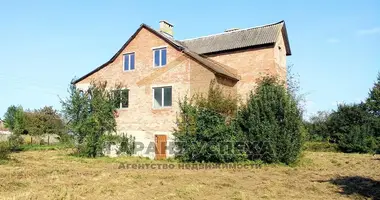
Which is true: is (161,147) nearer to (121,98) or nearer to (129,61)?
(121,98)

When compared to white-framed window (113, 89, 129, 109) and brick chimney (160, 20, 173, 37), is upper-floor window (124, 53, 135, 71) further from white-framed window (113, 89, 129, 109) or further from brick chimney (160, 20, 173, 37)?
brick chimney (160, 20, 173, 37)

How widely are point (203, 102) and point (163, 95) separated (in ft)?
11.5

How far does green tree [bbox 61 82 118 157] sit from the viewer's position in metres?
20.3

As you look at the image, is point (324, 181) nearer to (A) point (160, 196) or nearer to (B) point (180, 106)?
(A) point (160, 196)

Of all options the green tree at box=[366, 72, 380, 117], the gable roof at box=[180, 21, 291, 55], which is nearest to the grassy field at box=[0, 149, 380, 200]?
the gable roof at box=[180, 21, 291, 55]

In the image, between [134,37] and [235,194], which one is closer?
[235,194]

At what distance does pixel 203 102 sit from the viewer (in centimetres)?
1733

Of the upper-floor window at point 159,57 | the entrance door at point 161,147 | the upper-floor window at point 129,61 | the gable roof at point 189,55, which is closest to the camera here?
the gable roof at point 189,55

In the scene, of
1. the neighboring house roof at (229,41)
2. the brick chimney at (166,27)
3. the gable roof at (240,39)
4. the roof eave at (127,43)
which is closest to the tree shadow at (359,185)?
the neighboring house roof at (229,41)

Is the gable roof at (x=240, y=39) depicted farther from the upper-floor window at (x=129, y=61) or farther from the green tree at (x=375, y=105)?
the green tree at (x=375, y=105)

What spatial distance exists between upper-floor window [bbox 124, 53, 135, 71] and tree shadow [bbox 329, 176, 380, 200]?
48.1 feet

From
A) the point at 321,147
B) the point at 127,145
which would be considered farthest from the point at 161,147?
the point at 321,147

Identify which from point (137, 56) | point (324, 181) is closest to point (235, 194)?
point (324, 181)

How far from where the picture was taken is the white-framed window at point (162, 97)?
1944 cm
